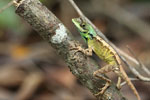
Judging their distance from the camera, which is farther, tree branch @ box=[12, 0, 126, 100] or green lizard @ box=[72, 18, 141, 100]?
green lizard @ box=[72, 18, 141, 100]

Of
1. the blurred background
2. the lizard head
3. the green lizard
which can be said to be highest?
the lizard head

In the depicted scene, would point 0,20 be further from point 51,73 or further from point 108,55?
point 108,55

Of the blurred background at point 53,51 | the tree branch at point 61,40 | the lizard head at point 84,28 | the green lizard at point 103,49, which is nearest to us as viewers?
the tree branch at point 61,40

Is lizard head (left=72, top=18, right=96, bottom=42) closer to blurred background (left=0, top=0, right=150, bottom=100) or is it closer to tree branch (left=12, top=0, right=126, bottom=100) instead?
tree branch (left=12, top=0, right=126, bottom=100)

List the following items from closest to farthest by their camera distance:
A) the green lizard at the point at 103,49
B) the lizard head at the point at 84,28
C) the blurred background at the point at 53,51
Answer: the green lizard at the point at 103,49
the lizard head at the point at 84,28
the blurred background at the point at 53,51

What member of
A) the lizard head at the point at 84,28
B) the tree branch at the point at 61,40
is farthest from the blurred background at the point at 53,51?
the tree branch at the point at 61,40

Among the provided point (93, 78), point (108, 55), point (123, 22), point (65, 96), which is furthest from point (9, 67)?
point (93, 78)

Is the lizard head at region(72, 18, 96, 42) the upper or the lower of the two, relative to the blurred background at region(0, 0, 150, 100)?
upper

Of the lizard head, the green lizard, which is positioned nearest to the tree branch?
the green lizard

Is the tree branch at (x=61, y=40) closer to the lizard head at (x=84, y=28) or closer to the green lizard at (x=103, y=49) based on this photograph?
the green lizard at (x=103, y=49)
